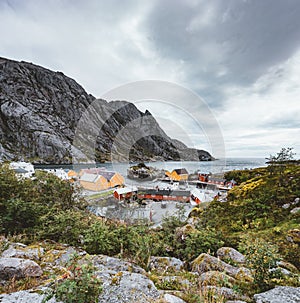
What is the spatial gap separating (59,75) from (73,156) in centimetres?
10600

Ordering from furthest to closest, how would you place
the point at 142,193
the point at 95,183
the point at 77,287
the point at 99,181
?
1. the point at 99,181
2. the point at 95,183
3. the point at 142,193
4. the point at 77,287

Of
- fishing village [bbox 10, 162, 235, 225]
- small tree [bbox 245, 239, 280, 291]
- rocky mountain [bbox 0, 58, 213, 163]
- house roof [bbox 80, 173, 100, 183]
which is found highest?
rocky mountain [bbox 0, 58, 213, 163]

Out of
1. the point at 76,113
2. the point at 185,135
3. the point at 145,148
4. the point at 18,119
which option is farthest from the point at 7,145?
the point at 185,135

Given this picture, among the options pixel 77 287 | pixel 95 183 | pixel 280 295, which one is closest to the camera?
pixel 77 287

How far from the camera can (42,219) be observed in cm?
648

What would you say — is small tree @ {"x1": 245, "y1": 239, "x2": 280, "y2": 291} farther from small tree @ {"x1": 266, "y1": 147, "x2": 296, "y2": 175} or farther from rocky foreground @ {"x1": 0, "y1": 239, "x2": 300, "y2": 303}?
small tree @ {"x1": 266, "y1": 147, "x2": 296, "y2": 175}

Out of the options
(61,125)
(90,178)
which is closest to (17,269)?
(90,178)

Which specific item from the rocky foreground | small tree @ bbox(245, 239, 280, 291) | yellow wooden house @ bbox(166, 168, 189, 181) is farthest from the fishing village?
small tree @ bbox(245, 239, 280, 291)

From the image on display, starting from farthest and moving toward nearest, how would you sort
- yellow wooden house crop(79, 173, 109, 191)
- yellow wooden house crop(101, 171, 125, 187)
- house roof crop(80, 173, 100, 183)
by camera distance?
1. yellow wooden house crop(101, 171, 125, 187)
2. house roof crop(80, 173, 100, 183)
3. yellow wooden house crop(79, 173, 109, 191)

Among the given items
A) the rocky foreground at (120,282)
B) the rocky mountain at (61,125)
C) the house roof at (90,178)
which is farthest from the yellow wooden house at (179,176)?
the rocky foreground at (120,282)

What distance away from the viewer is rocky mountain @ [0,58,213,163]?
94.4 m

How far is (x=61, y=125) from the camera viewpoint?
397 feet

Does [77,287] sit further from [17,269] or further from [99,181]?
[99,181]

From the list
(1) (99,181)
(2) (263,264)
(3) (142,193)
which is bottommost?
(3) (142,193)
